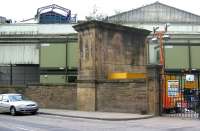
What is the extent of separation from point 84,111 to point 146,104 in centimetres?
524

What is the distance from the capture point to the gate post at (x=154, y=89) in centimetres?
2503

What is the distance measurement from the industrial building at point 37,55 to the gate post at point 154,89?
798 inches

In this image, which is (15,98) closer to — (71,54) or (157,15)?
(71,54)

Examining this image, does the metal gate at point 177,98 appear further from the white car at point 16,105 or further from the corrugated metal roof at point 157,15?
the corrugated metal roof at point 157,15

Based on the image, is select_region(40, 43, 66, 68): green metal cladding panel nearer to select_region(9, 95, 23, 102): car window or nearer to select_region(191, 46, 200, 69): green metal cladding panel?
select_region(191, 46, 200, 69): green metal cladding panel

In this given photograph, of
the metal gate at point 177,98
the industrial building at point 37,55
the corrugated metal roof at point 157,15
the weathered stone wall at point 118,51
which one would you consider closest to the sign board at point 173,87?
the metal gate at point 177,98

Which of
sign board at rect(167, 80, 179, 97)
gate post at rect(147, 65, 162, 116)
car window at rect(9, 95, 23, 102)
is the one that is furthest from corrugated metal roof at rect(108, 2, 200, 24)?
gate post at rect(147, 65, 162, 116)

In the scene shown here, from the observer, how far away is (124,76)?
29.7 meters

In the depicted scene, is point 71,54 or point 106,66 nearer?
point 106,66

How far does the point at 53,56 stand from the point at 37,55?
2997 millimetres

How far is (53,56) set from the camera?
155ft

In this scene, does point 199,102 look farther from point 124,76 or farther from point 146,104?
point 124,76

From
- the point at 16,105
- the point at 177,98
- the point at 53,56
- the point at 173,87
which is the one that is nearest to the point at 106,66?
the point at 173,87

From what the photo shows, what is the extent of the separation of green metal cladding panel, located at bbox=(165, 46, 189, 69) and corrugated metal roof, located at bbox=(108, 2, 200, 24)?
21.4 meters
